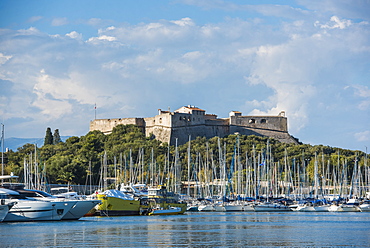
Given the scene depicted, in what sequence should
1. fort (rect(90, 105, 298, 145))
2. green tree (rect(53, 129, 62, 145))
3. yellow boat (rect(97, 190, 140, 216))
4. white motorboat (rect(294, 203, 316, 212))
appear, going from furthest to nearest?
green tree (rect(53, 129, 62, 145))
fort (rect(90, 105, 298, 145))
white motorboat (rect(294, 203, 316, 212))
yellow boat (rect(97, 190, 140, 216))

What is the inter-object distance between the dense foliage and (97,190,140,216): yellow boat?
82.7 ft

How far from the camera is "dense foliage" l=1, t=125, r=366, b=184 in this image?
254 ft

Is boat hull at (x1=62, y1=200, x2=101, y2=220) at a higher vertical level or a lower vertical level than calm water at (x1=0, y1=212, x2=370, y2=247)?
higher

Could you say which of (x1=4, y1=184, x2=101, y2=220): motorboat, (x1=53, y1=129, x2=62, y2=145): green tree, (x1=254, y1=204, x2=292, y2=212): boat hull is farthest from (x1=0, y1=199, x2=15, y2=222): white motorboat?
(x1=53, y1=129, x2=62, y2=145): green tree

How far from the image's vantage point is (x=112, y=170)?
80812mm

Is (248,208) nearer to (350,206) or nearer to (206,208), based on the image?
(206,208)

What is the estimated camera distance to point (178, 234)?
33.8 m

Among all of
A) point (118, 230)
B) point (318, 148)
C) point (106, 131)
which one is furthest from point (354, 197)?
point (106, 131)

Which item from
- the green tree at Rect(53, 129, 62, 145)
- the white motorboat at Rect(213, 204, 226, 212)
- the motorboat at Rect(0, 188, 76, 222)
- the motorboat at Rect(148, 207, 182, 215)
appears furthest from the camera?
the green tree at Rect(53, 129, 62, 145)

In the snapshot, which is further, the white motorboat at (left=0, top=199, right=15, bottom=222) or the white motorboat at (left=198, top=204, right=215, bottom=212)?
the white motorboat at (left=198, top=204, right=215, bottom=212)

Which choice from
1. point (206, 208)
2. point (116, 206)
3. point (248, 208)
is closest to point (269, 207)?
point (248, 208)

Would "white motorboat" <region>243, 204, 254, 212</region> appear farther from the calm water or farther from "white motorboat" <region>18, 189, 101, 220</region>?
"white motorboat" <region>18, 189, 101, 220</region>

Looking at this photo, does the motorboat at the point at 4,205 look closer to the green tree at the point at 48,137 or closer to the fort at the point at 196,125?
the fort at the point at 196,125

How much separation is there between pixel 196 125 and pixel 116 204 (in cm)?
5389
